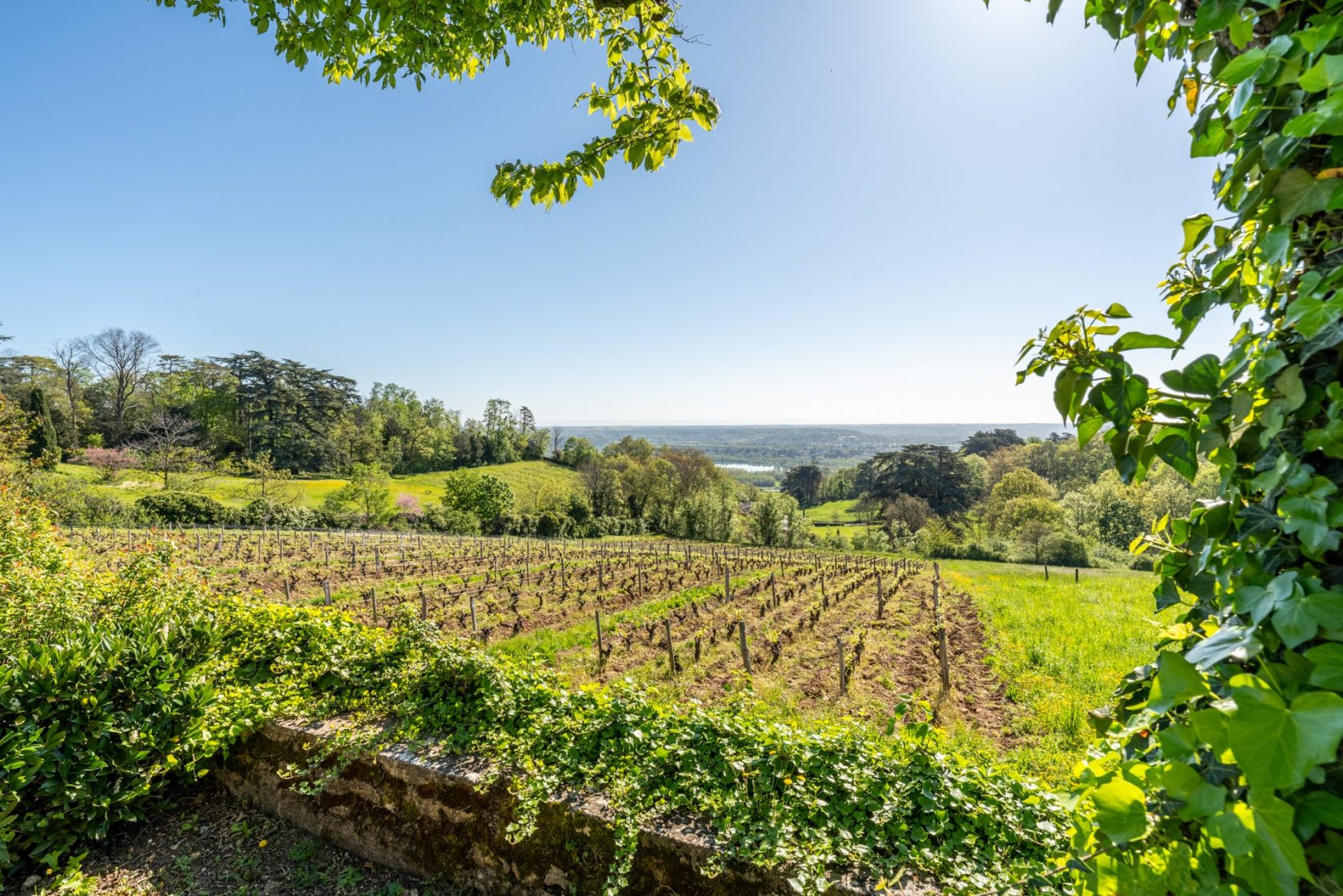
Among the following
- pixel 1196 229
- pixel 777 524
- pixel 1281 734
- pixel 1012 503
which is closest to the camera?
pixel 1281 734

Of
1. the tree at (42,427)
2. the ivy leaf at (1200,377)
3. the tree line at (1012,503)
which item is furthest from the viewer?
the tree at (42,427)

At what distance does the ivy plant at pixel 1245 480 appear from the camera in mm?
659

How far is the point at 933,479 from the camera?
61250mm

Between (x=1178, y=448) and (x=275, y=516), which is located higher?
(x=1178, y=448)

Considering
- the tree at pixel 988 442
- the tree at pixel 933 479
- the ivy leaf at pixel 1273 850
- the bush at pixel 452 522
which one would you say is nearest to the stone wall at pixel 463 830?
the ivy leaf at pixel 1273 850

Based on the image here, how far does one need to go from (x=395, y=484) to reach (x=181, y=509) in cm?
2521

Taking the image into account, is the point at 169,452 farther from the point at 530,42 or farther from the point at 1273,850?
the point at 1273,850

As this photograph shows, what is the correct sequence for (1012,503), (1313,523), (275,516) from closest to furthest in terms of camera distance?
(1313,523)
(275,516)
(1012,503)

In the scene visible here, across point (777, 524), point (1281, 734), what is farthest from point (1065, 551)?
point (1281, 734)

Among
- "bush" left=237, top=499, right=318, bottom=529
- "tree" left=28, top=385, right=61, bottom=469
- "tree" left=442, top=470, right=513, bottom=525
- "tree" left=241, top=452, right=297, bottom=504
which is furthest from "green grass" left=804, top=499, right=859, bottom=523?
"tree" left=28, top=385, right=61, bottom=469

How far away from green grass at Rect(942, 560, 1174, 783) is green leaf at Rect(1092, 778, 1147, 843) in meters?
2.19

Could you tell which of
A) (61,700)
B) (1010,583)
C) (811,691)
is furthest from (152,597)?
(1010,583)

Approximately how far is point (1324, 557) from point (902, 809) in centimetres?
267

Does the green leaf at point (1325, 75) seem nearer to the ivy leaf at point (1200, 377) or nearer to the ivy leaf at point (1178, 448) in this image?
the ivy leaf at point (1200, 377)
